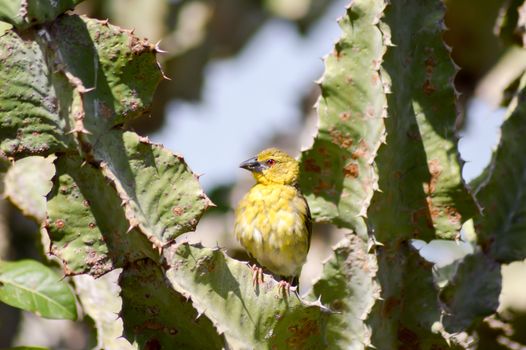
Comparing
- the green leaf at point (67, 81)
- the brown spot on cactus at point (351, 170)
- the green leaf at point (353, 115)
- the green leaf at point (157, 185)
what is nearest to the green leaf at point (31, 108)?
the green leaf at point (67, 81)

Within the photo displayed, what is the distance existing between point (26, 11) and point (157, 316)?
1.00 m

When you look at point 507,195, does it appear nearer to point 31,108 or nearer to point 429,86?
point 429,86

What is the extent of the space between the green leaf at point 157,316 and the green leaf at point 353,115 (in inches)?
25.0

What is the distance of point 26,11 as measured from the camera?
2.76 meters

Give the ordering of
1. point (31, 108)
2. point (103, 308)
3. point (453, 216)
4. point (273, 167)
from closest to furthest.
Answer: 1. point (31, 108)
2. point (453, 216)
3. point (103, 308)
4. point (273, 167)

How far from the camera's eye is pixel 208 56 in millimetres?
6797

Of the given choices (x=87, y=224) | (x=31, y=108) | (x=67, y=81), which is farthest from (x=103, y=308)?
(x=67, y=81)

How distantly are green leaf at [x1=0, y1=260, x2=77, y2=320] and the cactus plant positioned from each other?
3cm

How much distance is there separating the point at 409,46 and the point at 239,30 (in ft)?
14.3

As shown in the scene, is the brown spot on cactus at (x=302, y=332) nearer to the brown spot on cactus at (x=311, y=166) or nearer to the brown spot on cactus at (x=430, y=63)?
the brown spot on cactus at (x=311, y=166)

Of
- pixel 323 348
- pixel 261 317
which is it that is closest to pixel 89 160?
pixel 261 317

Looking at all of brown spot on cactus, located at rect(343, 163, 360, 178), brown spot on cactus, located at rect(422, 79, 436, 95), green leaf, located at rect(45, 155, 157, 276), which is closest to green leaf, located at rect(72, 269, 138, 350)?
green leaf, located at rect(45, 155, 157, 276)

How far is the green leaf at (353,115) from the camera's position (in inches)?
129

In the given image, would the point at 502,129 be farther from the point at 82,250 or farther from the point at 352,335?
the point at 82,250
